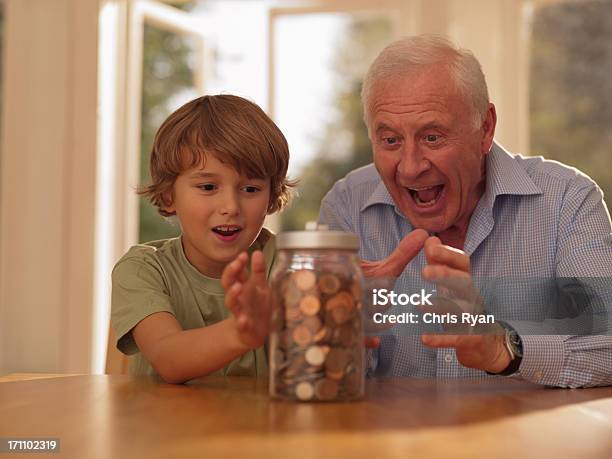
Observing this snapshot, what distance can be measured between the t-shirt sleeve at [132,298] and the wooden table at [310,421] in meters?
0.15

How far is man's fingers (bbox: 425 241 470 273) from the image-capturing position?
1.10 metres

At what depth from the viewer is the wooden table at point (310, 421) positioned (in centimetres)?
76

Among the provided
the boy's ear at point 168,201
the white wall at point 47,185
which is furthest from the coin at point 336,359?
the white wall at point 47,185

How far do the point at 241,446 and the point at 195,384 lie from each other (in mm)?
508

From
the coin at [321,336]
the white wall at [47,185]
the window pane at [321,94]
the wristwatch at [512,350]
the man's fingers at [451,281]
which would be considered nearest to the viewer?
the coin at [321,336]

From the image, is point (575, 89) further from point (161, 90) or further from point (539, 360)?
point (539, 360)

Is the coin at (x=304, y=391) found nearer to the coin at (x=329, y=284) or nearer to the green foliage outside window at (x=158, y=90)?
the coin at (x=329, y=284)

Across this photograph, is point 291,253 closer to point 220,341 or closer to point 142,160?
point 220,341

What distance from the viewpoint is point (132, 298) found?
55.7 inches

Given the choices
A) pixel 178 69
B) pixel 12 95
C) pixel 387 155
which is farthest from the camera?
pixel 178 69

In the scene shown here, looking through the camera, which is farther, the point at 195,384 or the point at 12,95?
the point at 12,95

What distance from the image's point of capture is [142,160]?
454cm

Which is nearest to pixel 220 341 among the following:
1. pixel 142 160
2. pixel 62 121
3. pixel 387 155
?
pixel 387 155

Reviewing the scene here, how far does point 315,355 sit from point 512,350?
1.37 feet
